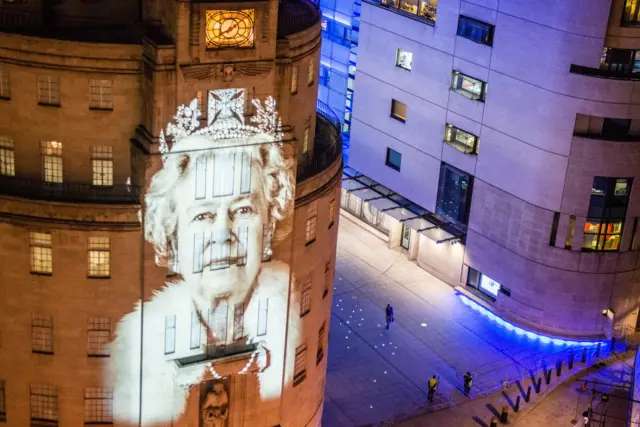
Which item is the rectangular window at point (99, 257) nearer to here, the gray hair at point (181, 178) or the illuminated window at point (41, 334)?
the gray hair at point (181, 178)

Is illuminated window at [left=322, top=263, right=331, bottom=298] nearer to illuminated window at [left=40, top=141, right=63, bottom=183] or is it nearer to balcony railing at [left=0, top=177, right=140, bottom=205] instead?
balcony railing at [left=0, top=177, right=140, bottom=205]

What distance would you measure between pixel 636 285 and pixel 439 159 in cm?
1781

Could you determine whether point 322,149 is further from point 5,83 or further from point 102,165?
point 5,83

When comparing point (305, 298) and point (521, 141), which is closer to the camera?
point (305, 298)

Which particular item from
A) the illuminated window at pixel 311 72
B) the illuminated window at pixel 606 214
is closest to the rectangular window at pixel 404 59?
the illuminated window at pixel 606 214

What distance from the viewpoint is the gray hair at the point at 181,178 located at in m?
61.1

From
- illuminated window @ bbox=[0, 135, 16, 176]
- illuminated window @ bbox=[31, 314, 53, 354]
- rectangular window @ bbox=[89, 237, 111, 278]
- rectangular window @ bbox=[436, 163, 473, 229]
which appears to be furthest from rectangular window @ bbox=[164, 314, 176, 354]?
rectangular window @ bbox=[436, 163, 473, 229]

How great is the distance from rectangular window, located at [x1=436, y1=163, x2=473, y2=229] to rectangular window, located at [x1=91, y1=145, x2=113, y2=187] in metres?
39.5

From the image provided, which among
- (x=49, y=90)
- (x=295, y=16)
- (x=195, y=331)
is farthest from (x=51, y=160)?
(x=295, y=16)

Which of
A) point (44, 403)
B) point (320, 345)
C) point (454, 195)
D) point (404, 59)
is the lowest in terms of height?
point (44, 403)

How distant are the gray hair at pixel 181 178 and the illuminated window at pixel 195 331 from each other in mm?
3918

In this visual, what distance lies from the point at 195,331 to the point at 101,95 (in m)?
13.6

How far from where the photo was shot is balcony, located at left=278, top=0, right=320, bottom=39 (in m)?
64.8

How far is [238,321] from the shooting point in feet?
217
